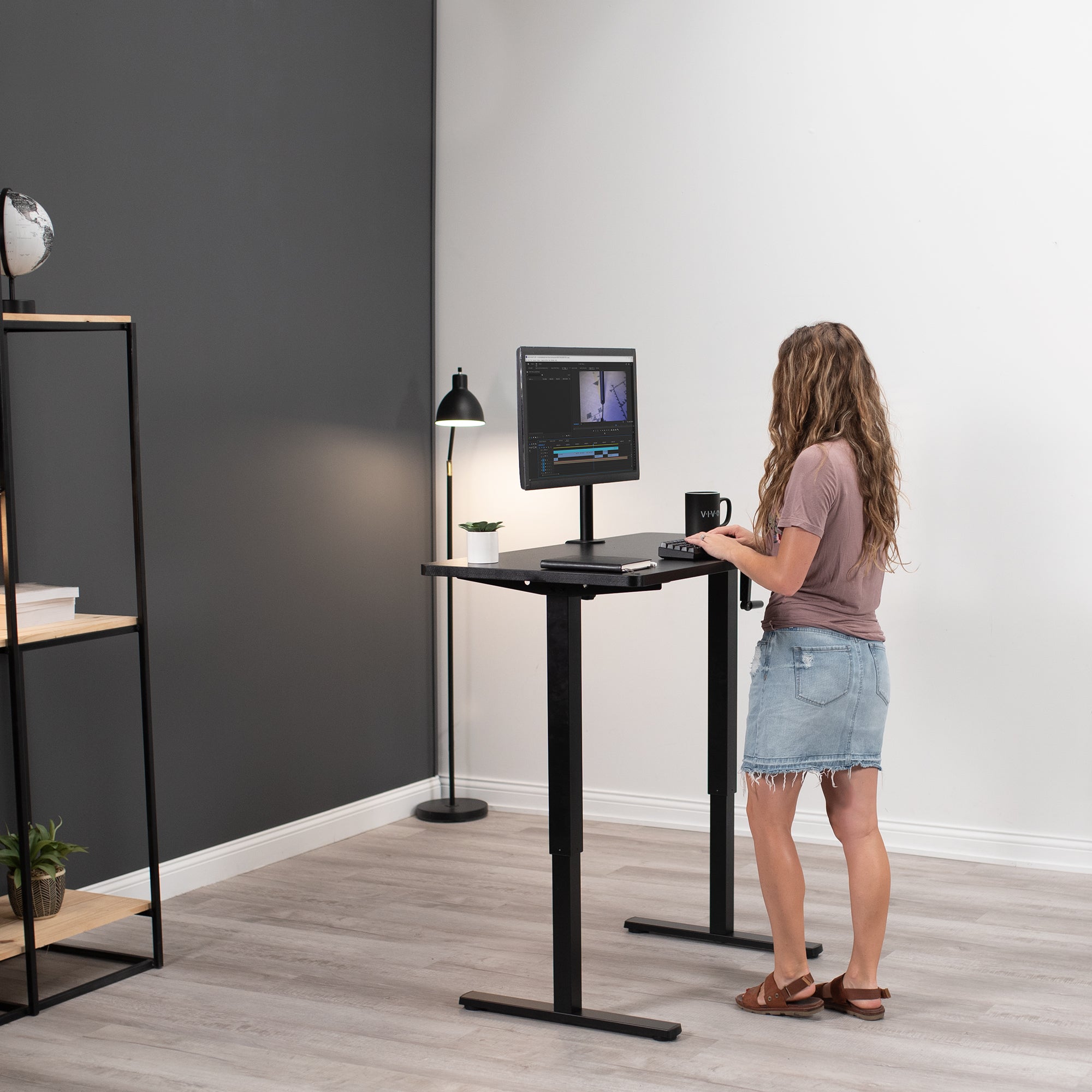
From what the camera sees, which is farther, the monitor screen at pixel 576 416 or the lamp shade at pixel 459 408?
the lamp shade at pixel 459 408

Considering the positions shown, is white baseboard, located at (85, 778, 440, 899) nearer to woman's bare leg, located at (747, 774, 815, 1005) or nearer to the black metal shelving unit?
the black metal shelving unit

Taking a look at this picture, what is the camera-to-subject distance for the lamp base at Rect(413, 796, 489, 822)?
4.93 m

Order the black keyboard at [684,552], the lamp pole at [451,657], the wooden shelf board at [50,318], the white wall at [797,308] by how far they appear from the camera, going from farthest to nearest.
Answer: the lamp pole at [451,657], the white wall at [797,308], the black keyboard at [684,552], the wooden shelf board at [50,318]

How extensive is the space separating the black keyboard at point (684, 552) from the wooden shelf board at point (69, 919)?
1.56m

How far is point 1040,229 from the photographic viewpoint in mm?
4238

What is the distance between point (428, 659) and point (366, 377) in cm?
111

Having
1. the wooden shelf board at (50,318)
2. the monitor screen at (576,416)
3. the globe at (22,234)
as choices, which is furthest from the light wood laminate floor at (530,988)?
the globe at (22,234)

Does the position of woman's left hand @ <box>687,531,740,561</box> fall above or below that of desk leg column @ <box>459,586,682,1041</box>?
above

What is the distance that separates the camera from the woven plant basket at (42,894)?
3291mm

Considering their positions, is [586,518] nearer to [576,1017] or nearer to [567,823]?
[567,823]

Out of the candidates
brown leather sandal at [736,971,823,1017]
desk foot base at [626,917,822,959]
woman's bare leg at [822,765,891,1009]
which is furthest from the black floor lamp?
woman's bare leg at [822,765,891,1009]

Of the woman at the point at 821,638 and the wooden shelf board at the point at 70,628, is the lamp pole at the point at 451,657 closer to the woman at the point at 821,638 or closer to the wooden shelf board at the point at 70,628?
the wooden shelf board at the point at 70,628

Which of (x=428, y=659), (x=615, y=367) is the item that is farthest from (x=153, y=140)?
(x=428, y=659)

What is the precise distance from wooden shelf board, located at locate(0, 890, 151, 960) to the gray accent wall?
10.4 inches
